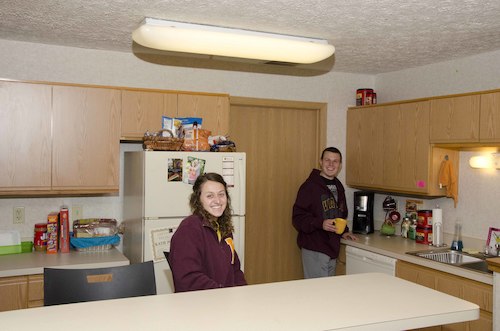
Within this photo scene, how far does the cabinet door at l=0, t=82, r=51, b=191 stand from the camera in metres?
3.30

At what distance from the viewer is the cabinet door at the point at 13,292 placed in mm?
3070

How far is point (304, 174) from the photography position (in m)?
4.68

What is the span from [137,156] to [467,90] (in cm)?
263

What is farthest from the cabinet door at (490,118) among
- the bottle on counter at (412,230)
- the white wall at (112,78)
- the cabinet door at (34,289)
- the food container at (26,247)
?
the food container at (26,247)

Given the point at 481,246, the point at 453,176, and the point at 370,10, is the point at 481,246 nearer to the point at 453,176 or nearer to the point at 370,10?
the point at 453,176

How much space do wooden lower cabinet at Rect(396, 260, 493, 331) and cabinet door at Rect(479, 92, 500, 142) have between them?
979mm

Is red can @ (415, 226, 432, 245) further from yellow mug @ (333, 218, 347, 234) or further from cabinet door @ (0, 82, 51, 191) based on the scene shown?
cabinet door @ (0, 82, 51, 191)

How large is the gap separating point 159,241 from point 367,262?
1.74 m

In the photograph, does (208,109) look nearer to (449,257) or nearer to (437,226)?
(437,226)

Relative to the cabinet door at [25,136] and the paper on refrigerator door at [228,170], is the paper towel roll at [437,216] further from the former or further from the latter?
the cabinet door at [25,136]

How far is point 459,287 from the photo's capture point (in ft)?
10.5

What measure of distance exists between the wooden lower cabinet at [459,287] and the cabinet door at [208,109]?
174cm

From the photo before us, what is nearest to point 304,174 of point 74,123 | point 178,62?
point 178,62

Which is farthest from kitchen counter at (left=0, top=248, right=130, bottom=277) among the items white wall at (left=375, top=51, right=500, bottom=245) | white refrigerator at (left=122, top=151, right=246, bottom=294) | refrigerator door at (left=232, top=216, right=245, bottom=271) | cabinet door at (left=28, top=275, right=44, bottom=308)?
white wall at (left=375, top=51, right=500, bottom=245)
